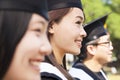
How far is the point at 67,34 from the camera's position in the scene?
227 cm

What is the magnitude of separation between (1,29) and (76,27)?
98 centimetres

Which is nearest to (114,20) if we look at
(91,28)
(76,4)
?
(91,28)

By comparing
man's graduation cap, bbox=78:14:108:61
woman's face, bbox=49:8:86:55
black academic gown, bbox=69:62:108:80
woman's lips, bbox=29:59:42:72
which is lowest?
woman's lips, bbox=29:59:42:72

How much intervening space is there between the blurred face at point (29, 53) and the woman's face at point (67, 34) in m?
0.83

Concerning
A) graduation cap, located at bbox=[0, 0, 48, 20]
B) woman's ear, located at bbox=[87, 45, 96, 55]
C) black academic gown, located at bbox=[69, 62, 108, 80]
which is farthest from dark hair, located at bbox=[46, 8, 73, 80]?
woman's ear, located at bbox=[87, 45, 96, 55]

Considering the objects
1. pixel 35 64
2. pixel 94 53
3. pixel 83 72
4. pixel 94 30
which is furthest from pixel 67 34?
pixel 94 30

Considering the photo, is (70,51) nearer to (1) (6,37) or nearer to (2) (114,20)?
(1) (6,37)

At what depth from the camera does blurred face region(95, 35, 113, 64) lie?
12.5ft

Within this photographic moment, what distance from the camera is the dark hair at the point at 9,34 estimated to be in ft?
4.58

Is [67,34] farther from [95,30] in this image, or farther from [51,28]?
[95,30]

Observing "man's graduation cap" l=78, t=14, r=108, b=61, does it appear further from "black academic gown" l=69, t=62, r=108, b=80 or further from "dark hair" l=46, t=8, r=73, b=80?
"dark hair" l=46, t=8, r=73, b=80

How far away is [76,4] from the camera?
2.41 metres

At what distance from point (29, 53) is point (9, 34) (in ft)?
0.34

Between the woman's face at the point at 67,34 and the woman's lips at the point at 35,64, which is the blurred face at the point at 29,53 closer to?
the woman's lips at the point at 35,64
